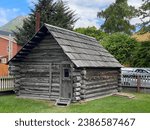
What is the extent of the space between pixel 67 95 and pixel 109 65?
4.90m

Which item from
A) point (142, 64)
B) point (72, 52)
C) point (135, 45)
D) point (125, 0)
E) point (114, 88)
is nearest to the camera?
point (72, 52)

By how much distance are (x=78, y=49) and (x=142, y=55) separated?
83.1 ft

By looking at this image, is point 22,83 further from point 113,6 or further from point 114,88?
point 113,6

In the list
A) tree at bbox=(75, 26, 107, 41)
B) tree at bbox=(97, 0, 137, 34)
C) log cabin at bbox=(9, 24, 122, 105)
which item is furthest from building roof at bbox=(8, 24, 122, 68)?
tree at bbox=(97, 0, 137, 34)

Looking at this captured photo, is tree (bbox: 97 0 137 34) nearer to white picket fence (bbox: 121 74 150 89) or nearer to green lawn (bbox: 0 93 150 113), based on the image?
white picket fence (bbox: 121 74 150 89)

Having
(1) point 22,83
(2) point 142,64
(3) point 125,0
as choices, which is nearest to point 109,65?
(1) point 22,83

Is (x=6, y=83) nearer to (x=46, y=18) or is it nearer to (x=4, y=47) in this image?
(x=46, y=18)

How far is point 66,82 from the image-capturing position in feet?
63.9

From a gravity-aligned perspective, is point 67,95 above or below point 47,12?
below

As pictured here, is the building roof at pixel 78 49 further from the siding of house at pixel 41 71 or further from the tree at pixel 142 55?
the tree at pixel 142 55

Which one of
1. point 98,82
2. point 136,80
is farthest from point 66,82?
point 136,80

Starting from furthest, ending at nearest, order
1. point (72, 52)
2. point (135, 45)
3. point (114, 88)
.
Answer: point (135, 45), point (114, 88), point (72, 52)

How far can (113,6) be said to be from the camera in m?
63.2

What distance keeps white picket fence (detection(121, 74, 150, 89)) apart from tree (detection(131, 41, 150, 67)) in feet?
50.2
